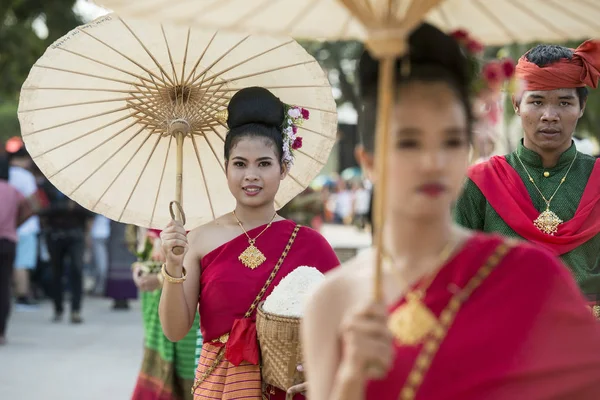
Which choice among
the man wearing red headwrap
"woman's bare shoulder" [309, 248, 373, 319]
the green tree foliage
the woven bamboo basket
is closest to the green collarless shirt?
the man wearing red headwrap

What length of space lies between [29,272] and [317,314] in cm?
1334

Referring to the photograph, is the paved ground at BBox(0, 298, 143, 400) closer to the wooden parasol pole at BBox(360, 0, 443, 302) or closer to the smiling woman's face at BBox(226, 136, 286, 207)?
the smiling woman's face at BBox(226, 136, 286, 207)

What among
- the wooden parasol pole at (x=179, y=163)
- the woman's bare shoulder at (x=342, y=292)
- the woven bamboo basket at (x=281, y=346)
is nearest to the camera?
the woman's bare shoulder at (x=342, y=292)

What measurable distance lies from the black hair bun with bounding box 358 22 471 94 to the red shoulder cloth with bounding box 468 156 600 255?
216 cm

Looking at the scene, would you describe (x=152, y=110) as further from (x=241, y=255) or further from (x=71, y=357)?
(x=71, y=357)

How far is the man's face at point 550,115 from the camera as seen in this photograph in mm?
4672

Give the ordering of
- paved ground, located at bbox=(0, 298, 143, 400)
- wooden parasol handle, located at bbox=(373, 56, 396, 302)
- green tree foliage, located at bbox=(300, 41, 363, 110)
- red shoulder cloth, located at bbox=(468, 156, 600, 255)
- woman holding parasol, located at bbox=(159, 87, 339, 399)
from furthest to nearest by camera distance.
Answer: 1. green tree foliage, located at bbox=(300, 41, 363, 110)
2. paved ground, located at bbox=(0, 298, 143, 400)
3. red shoulder cloth, located at bbox=(468, 156, 600, 255)
4. woman holding parasol, located at bbox=(159, 87, 339, 399)
5. wooden parasol handle, located at bbox=(373, 56, 396, 302)

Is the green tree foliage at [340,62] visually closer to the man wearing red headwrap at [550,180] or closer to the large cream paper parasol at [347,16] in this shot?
the man wearing red headwrap at [550,180]

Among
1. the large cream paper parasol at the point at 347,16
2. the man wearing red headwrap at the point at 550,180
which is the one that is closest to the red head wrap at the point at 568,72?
the man wearing red headwrap at the point at 550,180

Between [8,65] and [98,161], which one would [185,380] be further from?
[8,65]

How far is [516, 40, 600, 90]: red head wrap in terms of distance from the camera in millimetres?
4656

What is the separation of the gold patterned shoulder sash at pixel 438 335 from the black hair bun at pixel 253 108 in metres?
2.19

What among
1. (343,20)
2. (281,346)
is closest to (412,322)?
(343,20)

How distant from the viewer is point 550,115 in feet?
15.3
